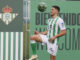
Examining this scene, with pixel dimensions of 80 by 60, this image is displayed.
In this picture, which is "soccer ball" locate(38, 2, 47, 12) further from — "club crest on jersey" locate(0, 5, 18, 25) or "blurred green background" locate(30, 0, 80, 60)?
"club crest on jersey" locate(0, 5, 18, 25)

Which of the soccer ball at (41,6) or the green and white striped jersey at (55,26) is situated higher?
the soccer ball at (41,6)

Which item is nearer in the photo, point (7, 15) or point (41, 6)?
point (41, 6)

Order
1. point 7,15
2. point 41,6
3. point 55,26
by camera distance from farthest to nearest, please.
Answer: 1. point 7,15
2. point 41,6
3. point 55,26

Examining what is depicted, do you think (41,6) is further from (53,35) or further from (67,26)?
(67,26)

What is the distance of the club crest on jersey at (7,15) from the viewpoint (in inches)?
276

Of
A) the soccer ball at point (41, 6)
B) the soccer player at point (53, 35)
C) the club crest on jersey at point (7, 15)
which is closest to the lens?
the soccer player at point (53, 35)

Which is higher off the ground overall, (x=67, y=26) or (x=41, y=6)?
(x=41, y=6)

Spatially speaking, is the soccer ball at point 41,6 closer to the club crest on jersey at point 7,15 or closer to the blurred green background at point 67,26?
the blurred green background at point 67,26

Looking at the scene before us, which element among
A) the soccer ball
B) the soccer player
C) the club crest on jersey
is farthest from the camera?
the club crest on jersey

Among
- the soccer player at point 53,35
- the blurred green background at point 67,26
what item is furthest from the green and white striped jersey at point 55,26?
the blurred green background at point 67,26

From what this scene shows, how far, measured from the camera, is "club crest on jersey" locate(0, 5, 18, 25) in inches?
276

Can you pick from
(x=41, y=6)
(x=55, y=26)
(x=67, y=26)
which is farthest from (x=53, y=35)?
(x=67, y=26)

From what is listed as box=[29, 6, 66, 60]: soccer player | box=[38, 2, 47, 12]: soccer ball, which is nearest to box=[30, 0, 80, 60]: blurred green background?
box=[38, 2, 47, 12]: soccer ball

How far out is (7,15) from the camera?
278 inches
